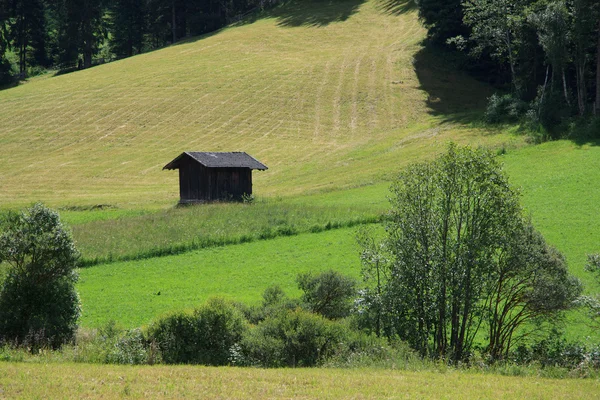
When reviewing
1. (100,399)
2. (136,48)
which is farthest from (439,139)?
(136,48)

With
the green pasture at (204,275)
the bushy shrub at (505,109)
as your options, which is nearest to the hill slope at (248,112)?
the bushy shrub at (505,109)

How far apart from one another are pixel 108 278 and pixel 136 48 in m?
105

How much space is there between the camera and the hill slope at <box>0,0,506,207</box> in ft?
220

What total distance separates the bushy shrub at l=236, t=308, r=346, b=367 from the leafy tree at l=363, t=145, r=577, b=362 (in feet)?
9.23

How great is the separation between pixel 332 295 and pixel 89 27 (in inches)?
4074

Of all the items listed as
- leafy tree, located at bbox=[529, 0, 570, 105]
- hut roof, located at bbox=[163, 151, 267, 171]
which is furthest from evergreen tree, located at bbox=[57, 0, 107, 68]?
leafy tree, located at bbox=[529, 0, 570, 105]

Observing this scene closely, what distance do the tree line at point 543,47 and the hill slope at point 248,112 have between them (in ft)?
19.8

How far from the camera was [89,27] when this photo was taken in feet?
387

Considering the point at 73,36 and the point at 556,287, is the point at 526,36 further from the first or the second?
the point at 73,36

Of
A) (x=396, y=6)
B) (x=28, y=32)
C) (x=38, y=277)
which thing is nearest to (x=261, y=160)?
(x=38, y=277)

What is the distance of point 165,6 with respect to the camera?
122000mm

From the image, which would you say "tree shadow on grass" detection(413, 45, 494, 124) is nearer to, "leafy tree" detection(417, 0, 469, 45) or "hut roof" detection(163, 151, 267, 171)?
"leafy tree" detection(417, 0, 469, 45)

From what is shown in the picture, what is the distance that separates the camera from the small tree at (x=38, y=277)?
2361 cm

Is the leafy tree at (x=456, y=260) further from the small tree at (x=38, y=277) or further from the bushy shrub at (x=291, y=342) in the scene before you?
the small tree at (x=38, y=277)
